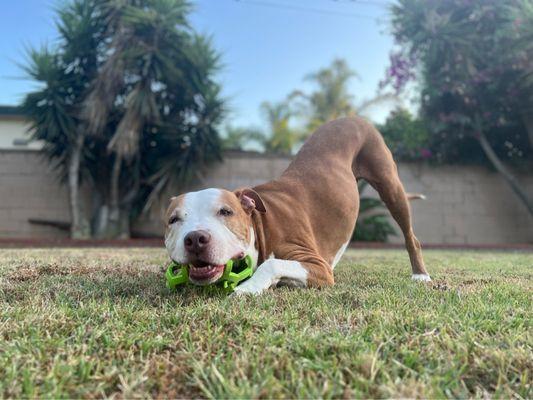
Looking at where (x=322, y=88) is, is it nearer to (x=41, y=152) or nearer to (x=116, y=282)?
(x=41, y=152)

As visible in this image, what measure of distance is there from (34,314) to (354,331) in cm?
126

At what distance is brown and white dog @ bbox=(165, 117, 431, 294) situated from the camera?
244 centimetres

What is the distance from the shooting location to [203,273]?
239cm

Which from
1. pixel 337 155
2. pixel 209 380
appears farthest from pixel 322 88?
pixel 209 380

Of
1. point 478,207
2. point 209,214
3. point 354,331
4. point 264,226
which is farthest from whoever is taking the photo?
point 478,207

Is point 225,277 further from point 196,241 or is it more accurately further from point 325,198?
point 325,198

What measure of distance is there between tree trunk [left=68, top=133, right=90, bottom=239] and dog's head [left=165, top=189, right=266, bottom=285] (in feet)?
25.8

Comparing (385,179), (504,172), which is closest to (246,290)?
(385,179)

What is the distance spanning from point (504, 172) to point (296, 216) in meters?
9.52

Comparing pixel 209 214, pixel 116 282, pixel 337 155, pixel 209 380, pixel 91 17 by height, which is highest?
pixel 91 17

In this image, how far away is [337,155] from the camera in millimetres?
3975

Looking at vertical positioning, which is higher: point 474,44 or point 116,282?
point 474,44

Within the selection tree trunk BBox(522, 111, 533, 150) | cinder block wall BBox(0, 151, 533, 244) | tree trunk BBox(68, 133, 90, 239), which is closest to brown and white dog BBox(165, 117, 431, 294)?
cinder block wall BBox(0, 151, 533, 244)

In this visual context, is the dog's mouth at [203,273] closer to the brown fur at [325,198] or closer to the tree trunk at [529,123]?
the brown fur at [325,198]
